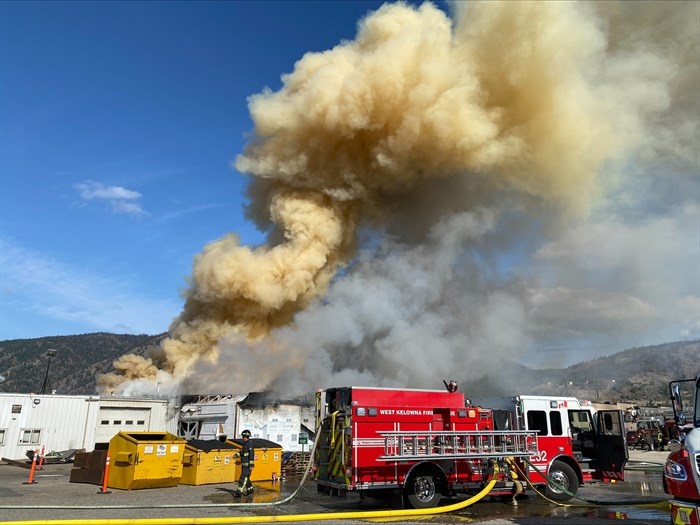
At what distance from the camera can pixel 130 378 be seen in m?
30.9

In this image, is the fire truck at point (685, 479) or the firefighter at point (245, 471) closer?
the fire truck at point (685, 479)

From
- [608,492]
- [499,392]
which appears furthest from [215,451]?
[499,392]

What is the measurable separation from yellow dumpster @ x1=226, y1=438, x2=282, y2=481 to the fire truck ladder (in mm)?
6861

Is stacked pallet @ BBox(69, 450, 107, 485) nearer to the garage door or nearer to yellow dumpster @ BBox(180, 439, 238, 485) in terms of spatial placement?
yellow dumpster @ BBox(180, 439, 238, 485)

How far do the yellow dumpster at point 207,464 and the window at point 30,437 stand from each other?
43.4 feet

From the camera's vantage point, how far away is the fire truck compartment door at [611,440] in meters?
13.0

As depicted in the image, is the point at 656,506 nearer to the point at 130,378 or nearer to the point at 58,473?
the point at 58,473

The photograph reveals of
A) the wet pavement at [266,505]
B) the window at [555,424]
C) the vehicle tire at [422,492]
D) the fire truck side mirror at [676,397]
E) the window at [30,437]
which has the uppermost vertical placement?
the fire truck side mirror at [676,397]

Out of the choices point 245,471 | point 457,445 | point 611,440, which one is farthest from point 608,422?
point 245,471

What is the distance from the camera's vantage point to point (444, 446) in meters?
10.6

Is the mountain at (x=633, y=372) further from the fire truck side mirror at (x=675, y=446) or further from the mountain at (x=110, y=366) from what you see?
the fire truck side mirror at (x=675, y=446)

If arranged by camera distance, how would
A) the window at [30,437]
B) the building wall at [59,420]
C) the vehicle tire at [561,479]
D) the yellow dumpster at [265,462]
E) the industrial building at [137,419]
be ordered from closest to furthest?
the vehicle tire at [561,479]
the yellow dumpster at [265,462]
the industrial building at [137,419]
the building wall at [59,420]
the window at [30,437]

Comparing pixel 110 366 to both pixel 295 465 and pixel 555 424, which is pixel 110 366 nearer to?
pixel 295 465

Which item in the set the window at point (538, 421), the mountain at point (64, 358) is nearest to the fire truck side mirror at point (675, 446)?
the window at point (538, 421)
